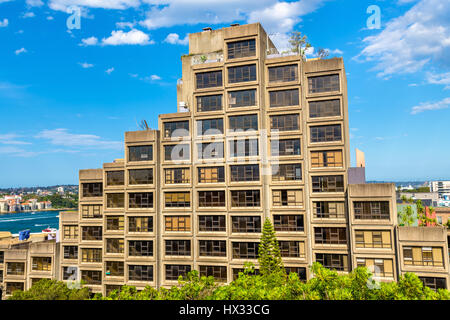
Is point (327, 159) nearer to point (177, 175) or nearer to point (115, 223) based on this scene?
point (177, 175)

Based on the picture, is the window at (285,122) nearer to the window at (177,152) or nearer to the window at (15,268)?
the window at (177,152)

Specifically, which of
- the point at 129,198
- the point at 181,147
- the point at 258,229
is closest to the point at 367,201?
the point at 258,229

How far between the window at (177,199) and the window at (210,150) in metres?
5.83

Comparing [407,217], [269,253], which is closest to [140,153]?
[269,253]

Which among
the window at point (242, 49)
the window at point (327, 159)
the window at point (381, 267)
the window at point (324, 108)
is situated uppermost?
the window at point (242, 49)

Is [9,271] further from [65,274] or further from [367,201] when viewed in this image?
[367,201]

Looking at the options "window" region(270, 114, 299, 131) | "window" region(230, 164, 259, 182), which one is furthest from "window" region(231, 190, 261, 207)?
"window" region(270, 114, 299, 131)

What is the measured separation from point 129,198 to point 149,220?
445 centimetres

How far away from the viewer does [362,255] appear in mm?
41312

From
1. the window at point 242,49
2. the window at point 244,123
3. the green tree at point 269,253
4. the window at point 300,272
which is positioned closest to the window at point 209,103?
the window at point 244,123

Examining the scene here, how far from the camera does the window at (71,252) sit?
2079 inches

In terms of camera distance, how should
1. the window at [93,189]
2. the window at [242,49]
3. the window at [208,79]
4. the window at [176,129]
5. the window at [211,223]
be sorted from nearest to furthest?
the window at [211,223] < the window at [242,49] < the window at [208,79] < the window at [176,129] < the window at [93,189]
